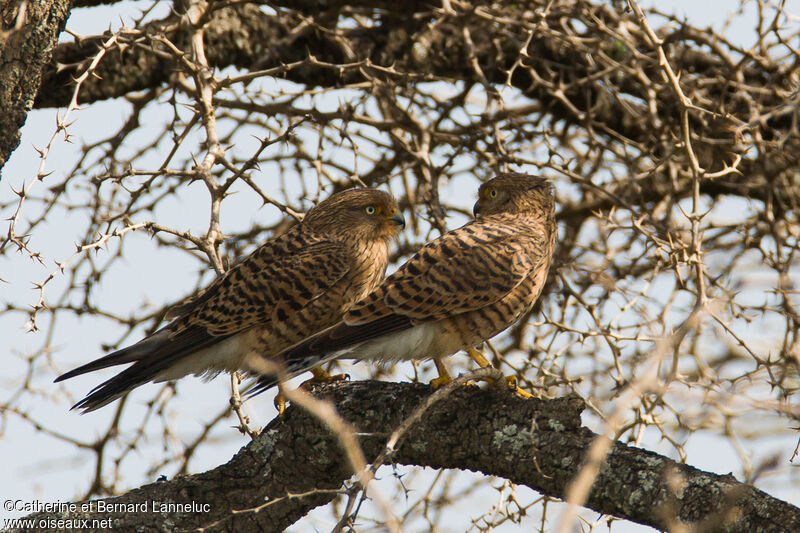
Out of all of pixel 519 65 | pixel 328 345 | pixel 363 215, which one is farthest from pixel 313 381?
pixel 519 65

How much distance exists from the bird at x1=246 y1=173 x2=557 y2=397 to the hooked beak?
1.68ft

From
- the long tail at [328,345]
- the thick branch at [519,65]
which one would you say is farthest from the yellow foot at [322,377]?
the thick branch at [519,65]

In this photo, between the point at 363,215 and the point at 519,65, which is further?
the point at 519,65

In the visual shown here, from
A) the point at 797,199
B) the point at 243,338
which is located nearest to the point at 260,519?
the point at 243,338

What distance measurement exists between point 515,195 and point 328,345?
145 cm

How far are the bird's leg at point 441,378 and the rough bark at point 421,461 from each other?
0.14 m

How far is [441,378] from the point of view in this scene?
380 centimetres

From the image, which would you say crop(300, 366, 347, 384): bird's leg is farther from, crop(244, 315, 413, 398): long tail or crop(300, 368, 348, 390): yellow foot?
crop(244, 315, 413, 398): long tail

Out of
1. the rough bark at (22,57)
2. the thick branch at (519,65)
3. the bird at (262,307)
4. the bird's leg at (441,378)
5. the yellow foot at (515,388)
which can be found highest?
the thick branch at (519,65)

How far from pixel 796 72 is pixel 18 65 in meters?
3.82

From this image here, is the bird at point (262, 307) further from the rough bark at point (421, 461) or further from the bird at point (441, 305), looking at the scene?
the rough bark at point (421, 461)

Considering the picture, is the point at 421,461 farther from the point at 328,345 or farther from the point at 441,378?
the point at 328,345

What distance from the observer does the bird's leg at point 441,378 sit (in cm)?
371

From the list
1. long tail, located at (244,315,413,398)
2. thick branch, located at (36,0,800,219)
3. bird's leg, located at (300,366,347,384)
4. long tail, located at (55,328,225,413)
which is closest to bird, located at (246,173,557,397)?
long tail, located at (244,315,413,398)
